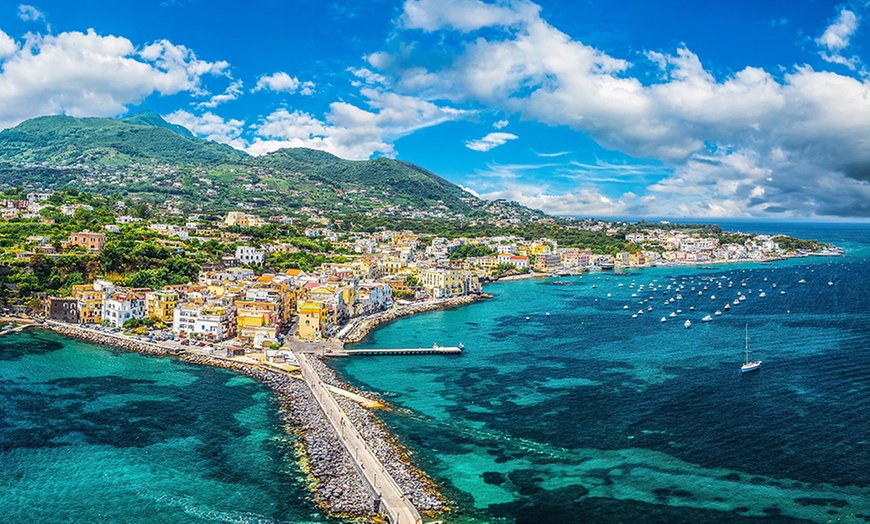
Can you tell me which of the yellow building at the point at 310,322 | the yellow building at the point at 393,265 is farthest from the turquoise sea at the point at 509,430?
the yellow building at the point at 393,265

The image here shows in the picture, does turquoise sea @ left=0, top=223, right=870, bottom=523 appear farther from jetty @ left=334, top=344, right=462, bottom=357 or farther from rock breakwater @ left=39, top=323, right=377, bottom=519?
jetty @ left=334, top=344, right=462, bottom=357

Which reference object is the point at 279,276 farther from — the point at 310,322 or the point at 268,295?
the point at 310,322

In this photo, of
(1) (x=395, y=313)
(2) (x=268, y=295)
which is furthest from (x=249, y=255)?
(2) (x=268, y=295)

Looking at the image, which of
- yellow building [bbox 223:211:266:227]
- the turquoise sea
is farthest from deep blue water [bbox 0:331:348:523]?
yellow building [bbox 223:211:266:227]

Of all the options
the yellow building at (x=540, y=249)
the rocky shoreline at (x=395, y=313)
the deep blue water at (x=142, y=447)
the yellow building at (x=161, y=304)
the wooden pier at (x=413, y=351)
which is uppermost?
the yellow building at (x=540, y=249)

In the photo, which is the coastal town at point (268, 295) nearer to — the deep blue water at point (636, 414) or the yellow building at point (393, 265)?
the yellow building at point (393, 265)

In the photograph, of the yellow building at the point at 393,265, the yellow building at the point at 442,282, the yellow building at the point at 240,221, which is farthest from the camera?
the yellow building at the point at 240,221
